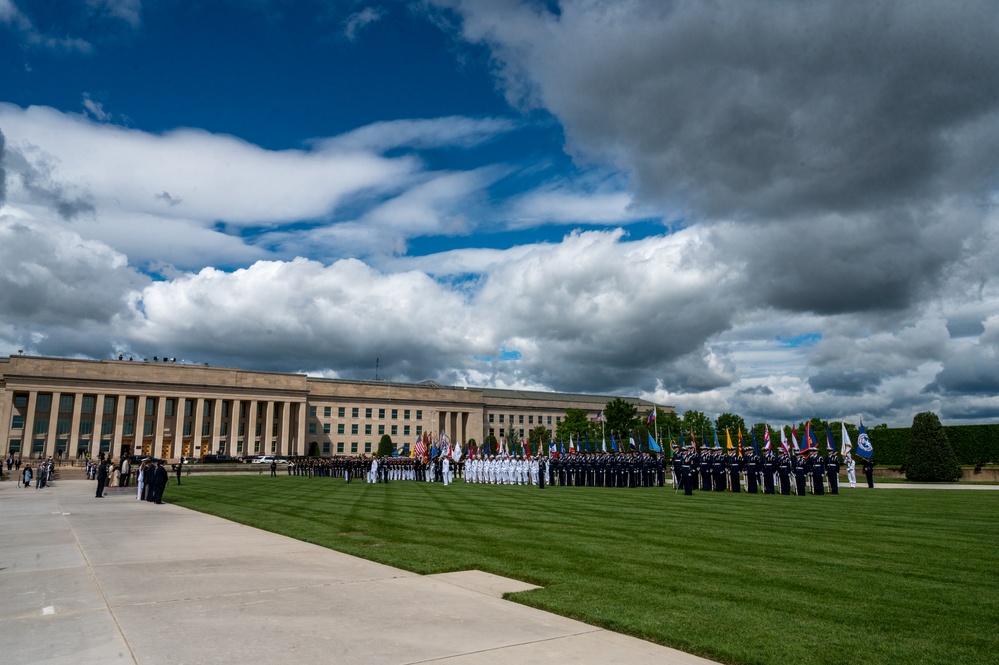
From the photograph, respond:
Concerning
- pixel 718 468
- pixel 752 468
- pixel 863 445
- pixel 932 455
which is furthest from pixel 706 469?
pixel 932 455

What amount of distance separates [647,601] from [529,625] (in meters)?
1.71

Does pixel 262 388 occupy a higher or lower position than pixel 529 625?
higher

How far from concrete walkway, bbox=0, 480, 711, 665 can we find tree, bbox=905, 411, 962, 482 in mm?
40906

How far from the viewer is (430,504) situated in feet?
75.6

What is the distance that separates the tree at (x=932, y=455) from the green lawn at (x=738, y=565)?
Answer: 899 inches

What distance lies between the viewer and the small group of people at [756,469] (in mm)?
27141

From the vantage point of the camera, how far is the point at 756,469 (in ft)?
92.9

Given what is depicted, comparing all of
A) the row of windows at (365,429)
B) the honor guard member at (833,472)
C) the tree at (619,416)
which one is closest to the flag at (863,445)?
the honor guard member at (833,472)

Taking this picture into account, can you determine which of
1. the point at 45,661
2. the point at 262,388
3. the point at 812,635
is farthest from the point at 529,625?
the point at 262,388

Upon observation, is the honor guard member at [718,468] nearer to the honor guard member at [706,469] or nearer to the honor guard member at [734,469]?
the honor guard member at [706,469]

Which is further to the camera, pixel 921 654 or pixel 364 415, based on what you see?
pixel 364 415

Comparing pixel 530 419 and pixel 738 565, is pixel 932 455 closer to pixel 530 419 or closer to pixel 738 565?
pixel 738 565

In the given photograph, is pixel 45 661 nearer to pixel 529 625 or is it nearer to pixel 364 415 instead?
pixel 529 625

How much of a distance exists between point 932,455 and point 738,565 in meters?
38.5
